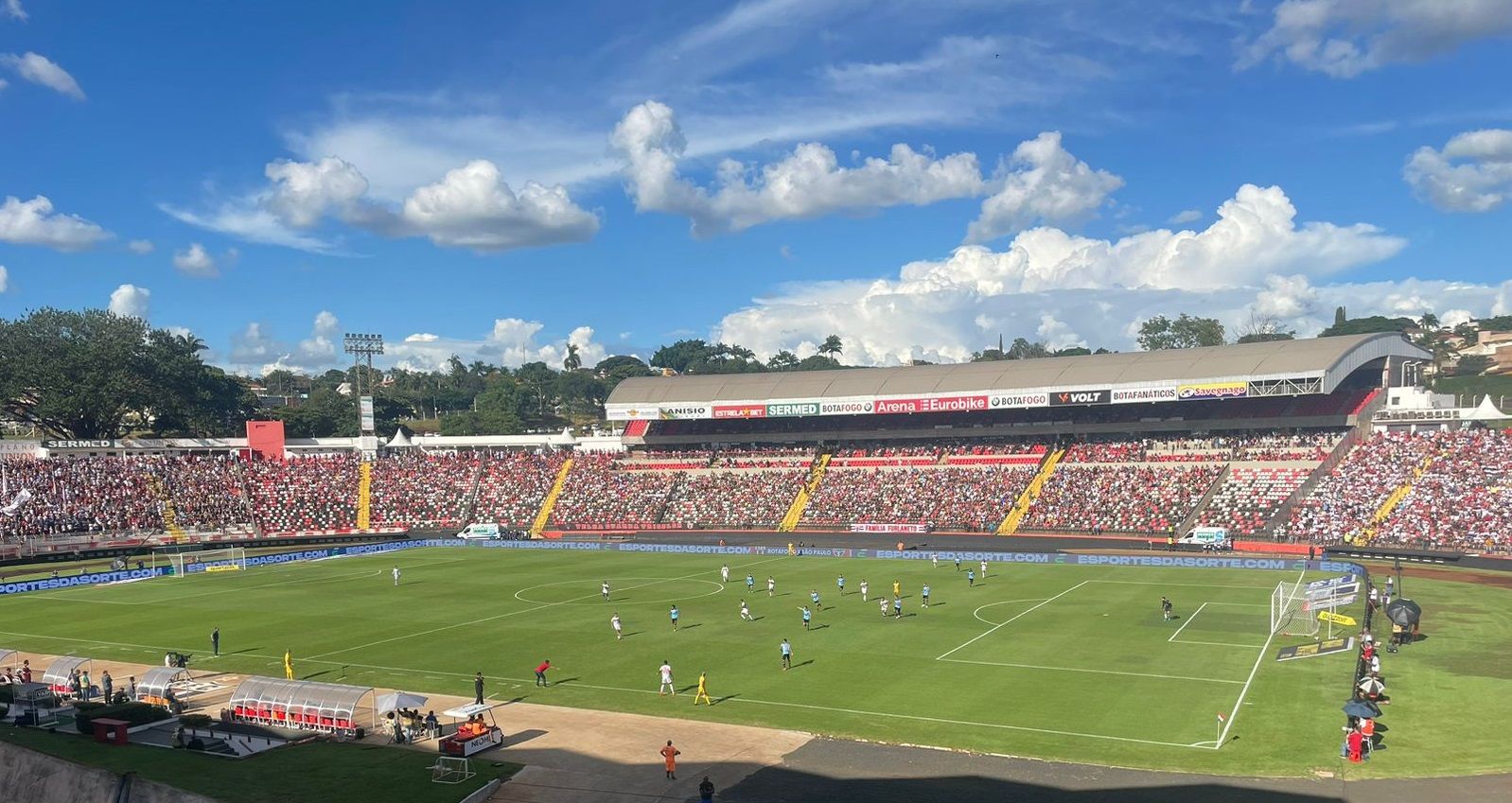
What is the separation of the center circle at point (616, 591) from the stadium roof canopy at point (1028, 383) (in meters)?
36.9

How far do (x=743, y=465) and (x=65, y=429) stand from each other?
78.3 meters

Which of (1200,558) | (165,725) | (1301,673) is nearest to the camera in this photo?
(165,725)

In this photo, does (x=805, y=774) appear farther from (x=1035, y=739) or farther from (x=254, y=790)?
(x=254, y=790)

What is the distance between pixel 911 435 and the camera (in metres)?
101

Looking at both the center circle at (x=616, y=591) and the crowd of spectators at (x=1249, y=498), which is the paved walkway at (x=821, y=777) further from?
the crowd of spectators at (x=1249, y=498)

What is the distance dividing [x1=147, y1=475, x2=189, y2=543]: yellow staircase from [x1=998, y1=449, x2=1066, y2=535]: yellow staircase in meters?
72.7

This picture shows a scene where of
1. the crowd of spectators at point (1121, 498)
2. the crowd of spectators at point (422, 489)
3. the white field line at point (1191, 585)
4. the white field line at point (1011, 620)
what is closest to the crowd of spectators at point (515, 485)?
the crowd of spectators at point (422, 489)

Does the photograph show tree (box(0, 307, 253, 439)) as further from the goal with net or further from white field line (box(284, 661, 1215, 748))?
white field line (box(284, 661, 1215, 748))

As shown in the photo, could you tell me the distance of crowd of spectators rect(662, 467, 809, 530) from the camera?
94000 mm

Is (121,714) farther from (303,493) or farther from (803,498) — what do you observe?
(303,493)

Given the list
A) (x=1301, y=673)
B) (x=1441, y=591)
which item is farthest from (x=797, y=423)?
(x=1301, y=673)

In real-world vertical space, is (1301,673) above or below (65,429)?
below

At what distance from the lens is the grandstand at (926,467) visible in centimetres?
7338

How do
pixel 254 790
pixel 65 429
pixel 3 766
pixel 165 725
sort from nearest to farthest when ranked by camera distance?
pixel 3 766
pixel 254 790
pixel 165 725
pixel 65 429
